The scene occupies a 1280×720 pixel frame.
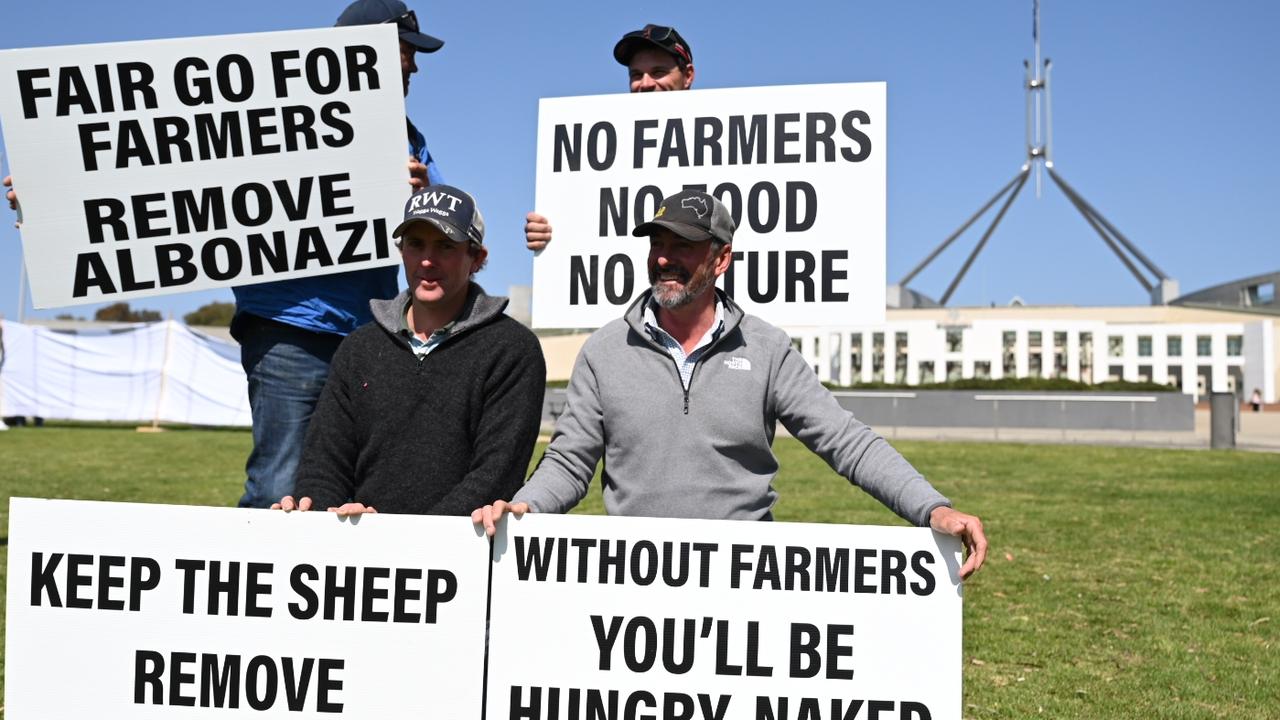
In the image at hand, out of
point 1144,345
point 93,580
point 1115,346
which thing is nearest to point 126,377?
point 93,580

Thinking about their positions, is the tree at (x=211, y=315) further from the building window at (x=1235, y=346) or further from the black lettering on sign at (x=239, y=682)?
the black lettering on sign at (x=239, y=682)

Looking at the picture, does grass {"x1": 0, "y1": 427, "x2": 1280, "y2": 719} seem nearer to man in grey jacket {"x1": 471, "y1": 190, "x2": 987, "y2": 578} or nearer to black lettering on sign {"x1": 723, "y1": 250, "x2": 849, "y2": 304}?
man in grey jacket {"x1": 471, "y1": 190, "x2": 987, "y2": 578}

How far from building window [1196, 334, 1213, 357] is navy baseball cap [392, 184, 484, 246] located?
51478 millimetres

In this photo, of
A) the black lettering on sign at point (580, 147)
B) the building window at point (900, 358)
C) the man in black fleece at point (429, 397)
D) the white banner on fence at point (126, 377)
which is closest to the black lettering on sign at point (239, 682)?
the man in black fleece at point (429, 397)

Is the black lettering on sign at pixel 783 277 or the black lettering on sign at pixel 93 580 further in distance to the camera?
the black lettering on sign at pixel 783 277

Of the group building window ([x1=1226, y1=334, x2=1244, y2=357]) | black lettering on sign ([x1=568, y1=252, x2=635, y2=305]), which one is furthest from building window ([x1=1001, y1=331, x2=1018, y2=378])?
black lettering on sign ([x1=568, y1=252, x2=635, y2=305])

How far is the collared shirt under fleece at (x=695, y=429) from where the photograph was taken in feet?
11.0

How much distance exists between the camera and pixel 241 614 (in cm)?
318

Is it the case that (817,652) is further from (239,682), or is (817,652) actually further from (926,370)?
(926,370)

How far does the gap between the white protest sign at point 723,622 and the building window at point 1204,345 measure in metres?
51.3

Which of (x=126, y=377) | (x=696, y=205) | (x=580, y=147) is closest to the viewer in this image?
(x=696, y=205)

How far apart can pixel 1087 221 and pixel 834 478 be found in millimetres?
67524

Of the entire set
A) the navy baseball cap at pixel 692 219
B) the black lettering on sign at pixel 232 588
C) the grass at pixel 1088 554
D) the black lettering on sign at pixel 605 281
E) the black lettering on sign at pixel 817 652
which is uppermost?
the navy baseball cap at pixel 692 219

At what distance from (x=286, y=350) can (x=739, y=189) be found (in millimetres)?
1830
